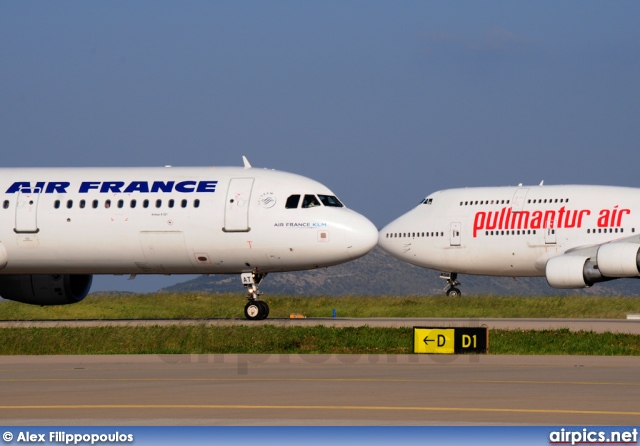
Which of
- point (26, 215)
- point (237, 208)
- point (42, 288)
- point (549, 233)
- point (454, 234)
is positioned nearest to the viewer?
point (237, 208)

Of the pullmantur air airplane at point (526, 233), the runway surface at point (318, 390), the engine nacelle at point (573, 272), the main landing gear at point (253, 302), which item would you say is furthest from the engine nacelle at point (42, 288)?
the pullmantur air airplane at point (526, 233)

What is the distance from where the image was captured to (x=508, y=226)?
59.2m

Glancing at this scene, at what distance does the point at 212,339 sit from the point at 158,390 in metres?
12.1

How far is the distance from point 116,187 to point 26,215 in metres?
2.95

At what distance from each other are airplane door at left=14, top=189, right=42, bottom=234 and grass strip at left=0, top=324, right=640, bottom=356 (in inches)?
263

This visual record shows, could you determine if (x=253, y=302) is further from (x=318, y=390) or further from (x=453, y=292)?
(x=453, y=292)

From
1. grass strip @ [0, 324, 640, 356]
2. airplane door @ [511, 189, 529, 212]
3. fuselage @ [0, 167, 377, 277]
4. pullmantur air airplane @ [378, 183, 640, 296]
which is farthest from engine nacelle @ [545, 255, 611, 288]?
grass strip @ [0, 324, 640, 356]

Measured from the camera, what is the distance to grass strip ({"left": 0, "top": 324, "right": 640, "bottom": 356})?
29.0 meters

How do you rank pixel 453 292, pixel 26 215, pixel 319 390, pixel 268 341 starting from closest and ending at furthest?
pixel 319 390, pixel 268 341, pixel 26 215, pixel 453 292

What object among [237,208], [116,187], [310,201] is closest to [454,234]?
[310,201]

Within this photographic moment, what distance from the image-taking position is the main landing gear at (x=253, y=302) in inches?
1523

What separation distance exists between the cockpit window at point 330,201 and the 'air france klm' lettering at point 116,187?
11.1ft

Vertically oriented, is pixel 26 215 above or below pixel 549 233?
below

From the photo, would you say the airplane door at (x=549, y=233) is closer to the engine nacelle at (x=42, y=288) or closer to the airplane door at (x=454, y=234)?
the airplane door at (x=454, y=234)
